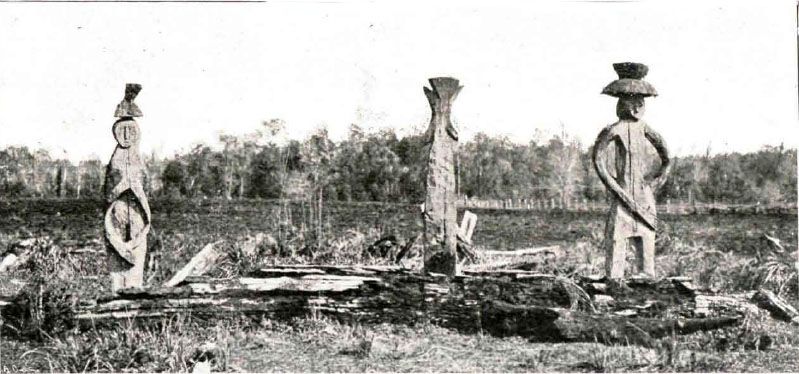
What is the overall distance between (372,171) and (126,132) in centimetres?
2011

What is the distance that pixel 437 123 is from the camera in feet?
29.2

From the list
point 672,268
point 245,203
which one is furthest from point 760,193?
point 245,203

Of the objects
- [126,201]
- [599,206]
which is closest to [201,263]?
[126,201]

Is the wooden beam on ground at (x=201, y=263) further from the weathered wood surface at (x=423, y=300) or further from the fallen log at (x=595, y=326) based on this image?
the fallen log at (x=595, y=326)

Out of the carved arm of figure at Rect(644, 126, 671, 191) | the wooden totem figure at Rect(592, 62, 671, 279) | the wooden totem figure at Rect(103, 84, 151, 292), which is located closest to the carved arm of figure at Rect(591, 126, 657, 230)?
the wooden totem figure at Rect(592, 62, 671, 279)

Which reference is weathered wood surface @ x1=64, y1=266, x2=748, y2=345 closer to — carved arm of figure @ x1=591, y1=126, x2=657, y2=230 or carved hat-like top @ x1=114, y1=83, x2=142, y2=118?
carved arm of figure @ x1=591, y1=126, x2=657, y2=230

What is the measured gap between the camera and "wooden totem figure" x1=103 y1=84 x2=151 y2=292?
29.0 feet

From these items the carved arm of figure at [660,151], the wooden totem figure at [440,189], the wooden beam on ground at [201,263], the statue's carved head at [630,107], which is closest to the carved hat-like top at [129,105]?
the wooden beam on ground at [201,263]

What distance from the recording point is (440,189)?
8914 mm

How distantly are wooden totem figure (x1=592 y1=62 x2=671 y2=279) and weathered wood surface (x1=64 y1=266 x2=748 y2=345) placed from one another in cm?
53

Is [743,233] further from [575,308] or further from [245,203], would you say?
[245,203]

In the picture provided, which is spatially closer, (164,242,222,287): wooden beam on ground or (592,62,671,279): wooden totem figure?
(592,62,671,279): wooden totem figure

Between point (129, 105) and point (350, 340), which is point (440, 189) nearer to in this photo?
point (350, 340)

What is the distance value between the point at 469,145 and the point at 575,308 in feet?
75.5
